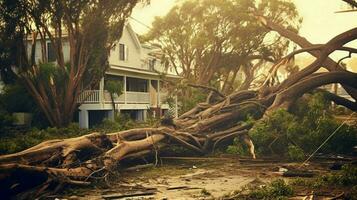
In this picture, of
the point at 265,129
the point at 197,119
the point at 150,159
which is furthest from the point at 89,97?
the point at 265,129

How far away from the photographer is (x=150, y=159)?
47.5 feet

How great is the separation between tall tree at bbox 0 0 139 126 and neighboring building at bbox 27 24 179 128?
2546 millimetres

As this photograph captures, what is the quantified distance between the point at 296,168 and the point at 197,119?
644 cm

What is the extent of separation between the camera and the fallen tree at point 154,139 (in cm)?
923

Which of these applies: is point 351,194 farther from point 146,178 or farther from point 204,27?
point 204,27

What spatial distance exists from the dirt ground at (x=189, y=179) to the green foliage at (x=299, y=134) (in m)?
1.36

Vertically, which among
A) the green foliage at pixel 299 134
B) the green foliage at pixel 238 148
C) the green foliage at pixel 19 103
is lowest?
the green foliage at pixel 238 148

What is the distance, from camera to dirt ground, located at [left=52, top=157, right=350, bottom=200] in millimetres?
9047

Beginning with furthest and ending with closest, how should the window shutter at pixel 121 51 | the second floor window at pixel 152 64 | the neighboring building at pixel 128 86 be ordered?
the second floor window at pixel 152 64 < the window shutter at pixel 121 51 < the neighboring building at pixel 128 86

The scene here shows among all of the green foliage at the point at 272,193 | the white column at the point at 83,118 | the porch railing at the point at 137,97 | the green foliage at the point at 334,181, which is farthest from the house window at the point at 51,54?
the green foliage at the point at 272,193

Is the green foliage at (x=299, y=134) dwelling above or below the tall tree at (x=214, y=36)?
below

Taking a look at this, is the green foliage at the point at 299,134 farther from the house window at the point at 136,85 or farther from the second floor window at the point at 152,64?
the second floor window at the point at 152,64

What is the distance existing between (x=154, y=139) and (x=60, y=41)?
9923mm

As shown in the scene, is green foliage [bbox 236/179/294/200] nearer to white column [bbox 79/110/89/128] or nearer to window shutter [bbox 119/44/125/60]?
white column [bbox 79/110/89/128]
